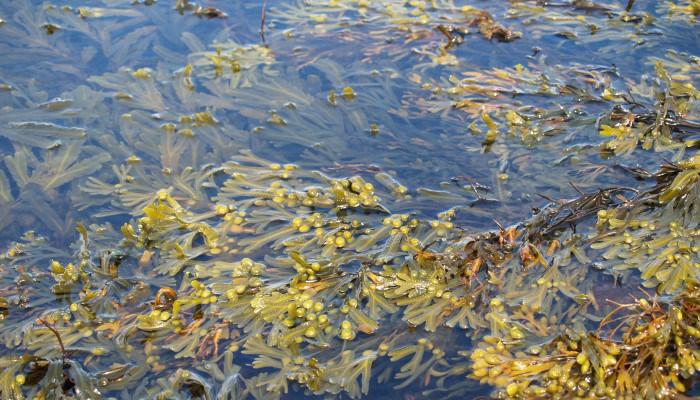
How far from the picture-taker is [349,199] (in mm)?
3389

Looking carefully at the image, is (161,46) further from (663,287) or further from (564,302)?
(663,287)

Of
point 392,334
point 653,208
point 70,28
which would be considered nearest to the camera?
point 392,334

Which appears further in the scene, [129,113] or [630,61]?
[630,61]

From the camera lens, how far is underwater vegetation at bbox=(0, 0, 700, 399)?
266cm

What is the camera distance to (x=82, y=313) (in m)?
2.88

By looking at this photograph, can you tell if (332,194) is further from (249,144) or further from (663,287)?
(663,287)

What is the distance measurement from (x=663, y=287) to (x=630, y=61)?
2.08 m

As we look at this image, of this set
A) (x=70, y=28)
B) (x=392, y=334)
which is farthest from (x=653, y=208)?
(x=70, y=28)

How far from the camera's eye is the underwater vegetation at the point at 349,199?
8.74ft

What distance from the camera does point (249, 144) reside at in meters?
3.87

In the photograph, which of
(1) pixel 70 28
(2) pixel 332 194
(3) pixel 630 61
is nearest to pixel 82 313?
(2) pixel 332 194

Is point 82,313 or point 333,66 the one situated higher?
point 333,66

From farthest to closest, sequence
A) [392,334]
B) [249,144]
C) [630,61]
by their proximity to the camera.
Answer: [630,61], [249,144], [392,334]

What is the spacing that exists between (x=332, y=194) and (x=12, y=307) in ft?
4.98
